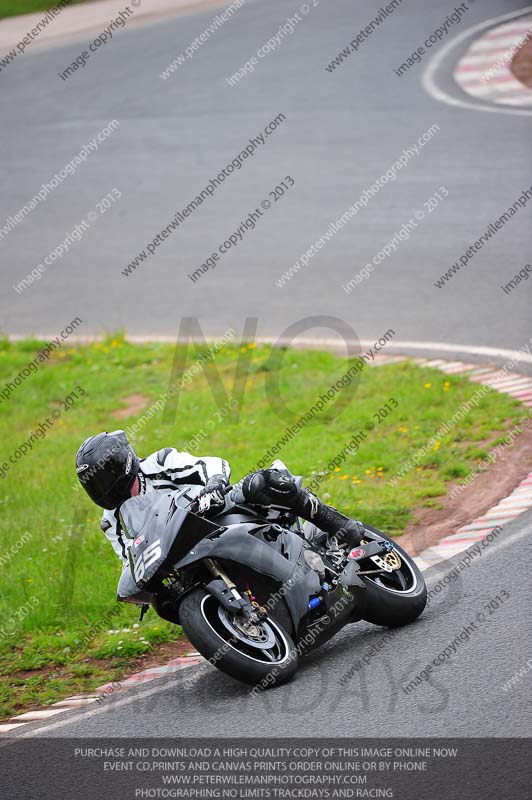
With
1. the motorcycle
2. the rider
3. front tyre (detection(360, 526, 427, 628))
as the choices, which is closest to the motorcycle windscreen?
the motorcycle

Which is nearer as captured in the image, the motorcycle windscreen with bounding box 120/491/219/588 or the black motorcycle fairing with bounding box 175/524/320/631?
the motorcycle windscreen with bounding box 120/491/219/588

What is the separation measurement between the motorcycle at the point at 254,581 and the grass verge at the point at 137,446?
4.44 ft

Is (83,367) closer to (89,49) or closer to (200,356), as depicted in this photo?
(200,356)

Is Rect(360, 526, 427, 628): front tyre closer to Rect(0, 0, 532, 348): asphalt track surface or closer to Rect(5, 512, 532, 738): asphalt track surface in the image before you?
Rect(5, 512, 532, 738): asphalt track surface

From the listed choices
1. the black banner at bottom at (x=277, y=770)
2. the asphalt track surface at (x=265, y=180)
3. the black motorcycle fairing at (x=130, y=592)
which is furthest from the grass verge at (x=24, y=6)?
the black banner at bottom at (x=277, y=770)

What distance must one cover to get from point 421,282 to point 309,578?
7.71m

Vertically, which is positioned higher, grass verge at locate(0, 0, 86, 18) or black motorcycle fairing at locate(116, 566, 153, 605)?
black motorcycle fairing at locate(116, 566, 153, 605)

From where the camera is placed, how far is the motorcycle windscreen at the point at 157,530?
5.84 meters

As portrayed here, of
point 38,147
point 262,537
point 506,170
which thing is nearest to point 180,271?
point 506,170

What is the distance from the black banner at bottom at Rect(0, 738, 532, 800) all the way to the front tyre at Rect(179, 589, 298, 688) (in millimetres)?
421

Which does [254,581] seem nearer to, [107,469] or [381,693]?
[381,693]

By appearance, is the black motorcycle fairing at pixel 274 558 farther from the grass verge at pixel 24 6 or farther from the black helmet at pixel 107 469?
the grass verge at pixel 24 6

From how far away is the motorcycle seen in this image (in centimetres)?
588

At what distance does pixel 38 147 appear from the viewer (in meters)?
20.4
